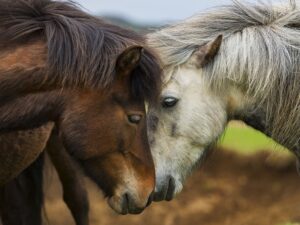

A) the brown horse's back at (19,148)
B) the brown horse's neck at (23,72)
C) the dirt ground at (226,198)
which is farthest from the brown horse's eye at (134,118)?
the dirt ground at (226,198)

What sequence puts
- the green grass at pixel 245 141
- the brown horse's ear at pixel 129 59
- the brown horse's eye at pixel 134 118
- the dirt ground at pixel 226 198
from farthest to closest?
the green grass at pixel 245 141 → the dirt ground at pixel 226 198 → the brown horse's eye at pixel 134 118 → the brown horse's ear at pixel 129 59

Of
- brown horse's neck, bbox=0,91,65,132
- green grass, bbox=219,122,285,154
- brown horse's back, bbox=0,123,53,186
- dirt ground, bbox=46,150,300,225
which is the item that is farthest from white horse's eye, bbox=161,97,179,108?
green grass, bbox=219,122,285,154

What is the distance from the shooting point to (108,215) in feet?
57.0

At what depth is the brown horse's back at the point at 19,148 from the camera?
923 cm

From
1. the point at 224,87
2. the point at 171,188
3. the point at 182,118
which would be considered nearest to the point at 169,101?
the point at 182,118

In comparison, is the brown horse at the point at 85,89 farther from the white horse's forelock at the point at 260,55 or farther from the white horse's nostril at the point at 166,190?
the white horse's forelock at the point at 260,55

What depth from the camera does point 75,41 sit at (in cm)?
741

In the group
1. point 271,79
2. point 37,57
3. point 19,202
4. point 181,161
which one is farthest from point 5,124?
point 19,202

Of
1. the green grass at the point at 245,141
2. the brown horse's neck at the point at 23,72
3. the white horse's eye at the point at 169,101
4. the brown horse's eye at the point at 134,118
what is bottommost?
the green grass at the point at 245,141

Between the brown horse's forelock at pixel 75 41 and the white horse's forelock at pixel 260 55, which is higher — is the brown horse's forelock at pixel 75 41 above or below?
above

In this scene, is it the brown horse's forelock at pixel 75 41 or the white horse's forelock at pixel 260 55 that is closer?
the brown horse's forelock at pixel 75 41

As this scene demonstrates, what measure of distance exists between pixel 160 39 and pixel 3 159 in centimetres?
195

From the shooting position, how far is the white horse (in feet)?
27.1

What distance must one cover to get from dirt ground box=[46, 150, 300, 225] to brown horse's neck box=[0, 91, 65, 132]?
9.36m
